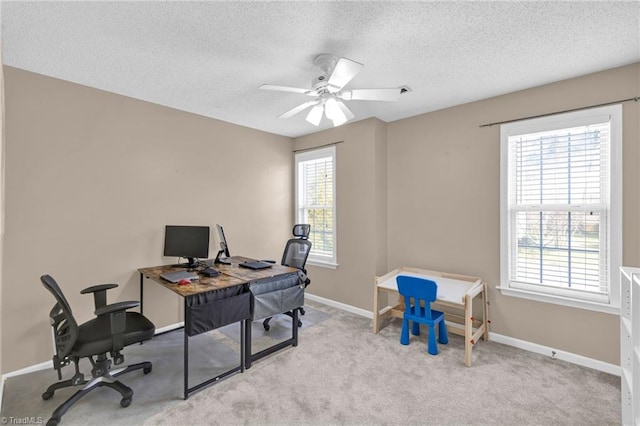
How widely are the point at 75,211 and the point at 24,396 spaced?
1.49 metres

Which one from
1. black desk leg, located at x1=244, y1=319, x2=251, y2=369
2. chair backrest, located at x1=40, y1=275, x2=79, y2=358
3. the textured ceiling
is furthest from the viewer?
black desk leg, located at x1=244, y1=319, x2=251, y2=369

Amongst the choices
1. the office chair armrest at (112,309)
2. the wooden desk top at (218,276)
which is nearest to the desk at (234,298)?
the wooden desk top at (218,276)

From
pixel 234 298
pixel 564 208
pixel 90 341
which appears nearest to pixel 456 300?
pixel 564 208

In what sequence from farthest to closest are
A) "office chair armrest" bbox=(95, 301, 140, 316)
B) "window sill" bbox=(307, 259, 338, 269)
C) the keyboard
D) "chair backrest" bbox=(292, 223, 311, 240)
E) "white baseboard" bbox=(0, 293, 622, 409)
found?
"window sill" bbox=(307, 259, 338, 269) < "chair backrest" bbox=(292, 223, 311, 240) < the keyboard < "white baseboard" bbox=(0, 293, 622, 409) < "office chair armrest" bbox=(95, 301, 140, 316)

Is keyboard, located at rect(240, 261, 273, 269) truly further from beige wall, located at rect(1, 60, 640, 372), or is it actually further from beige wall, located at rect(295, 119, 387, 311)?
beige wall, located at rect(295, 119, 387, 311)

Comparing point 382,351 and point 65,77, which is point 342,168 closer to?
point 382,351

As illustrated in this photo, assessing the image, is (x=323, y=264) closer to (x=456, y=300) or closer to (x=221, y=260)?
(x=221, y=260)

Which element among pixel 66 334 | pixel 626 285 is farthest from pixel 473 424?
pixel 66 334

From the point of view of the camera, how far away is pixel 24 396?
212 cm

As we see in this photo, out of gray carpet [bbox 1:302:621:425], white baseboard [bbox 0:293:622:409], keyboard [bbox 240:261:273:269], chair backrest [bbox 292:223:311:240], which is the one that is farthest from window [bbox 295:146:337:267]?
white baseboard [bbox 0:293:622:409]

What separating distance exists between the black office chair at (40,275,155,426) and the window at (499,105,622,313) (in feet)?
11.2

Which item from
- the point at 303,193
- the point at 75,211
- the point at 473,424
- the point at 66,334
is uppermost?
the point at 303,193

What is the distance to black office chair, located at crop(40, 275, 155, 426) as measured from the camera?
186cm

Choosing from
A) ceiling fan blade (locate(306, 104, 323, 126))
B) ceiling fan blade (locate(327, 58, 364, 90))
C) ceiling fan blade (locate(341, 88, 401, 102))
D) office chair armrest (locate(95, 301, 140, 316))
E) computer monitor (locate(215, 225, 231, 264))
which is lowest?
office chair armrest (locate(95, 301, 140, 316))
